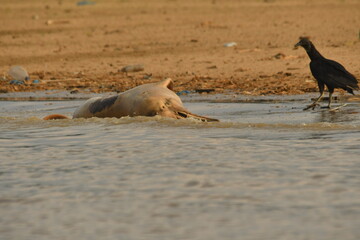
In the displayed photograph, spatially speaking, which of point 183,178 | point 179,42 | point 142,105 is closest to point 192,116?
point 142,105

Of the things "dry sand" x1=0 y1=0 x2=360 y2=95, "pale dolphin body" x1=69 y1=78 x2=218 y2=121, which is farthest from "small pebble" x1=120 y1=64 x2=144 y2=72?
"pale dolphin body" x1=69 y1=78 x2=218 y2=121

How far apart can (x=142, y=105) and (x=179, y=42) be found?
9763 mm

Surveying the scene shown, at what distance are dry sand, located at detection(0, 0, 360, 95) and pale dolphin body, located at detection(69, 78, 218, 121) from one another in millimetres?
3256

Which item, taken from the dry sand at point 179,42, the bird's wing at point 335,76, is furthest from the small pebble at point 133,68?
the bird's wing at point 335,76

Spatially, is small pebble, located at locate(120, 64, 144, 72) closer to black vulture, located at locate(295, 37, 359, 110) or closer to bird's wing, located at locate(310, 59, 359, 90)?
black vulture, located at locate(295, 37, 359, 110)

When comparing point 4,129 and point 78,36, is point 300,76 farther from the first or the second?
point 78,36

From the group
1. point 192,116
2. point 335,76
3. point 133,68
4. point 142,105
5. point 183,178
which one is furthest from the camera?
point 133,68

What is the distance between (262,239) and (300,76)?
9026 millimetres

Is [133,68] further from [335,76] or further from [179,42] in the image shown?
[335,76]

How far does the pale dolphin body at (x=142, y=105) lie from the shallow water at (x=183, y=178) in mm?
124

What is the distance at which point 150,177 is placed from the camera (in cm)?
590

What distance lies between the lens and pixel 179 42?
18359mm

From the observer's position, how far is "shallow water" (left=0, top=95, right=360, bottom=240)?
4.60 metres

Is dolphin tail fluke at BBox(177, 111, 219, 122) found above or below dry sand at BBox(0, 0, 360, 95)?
below
